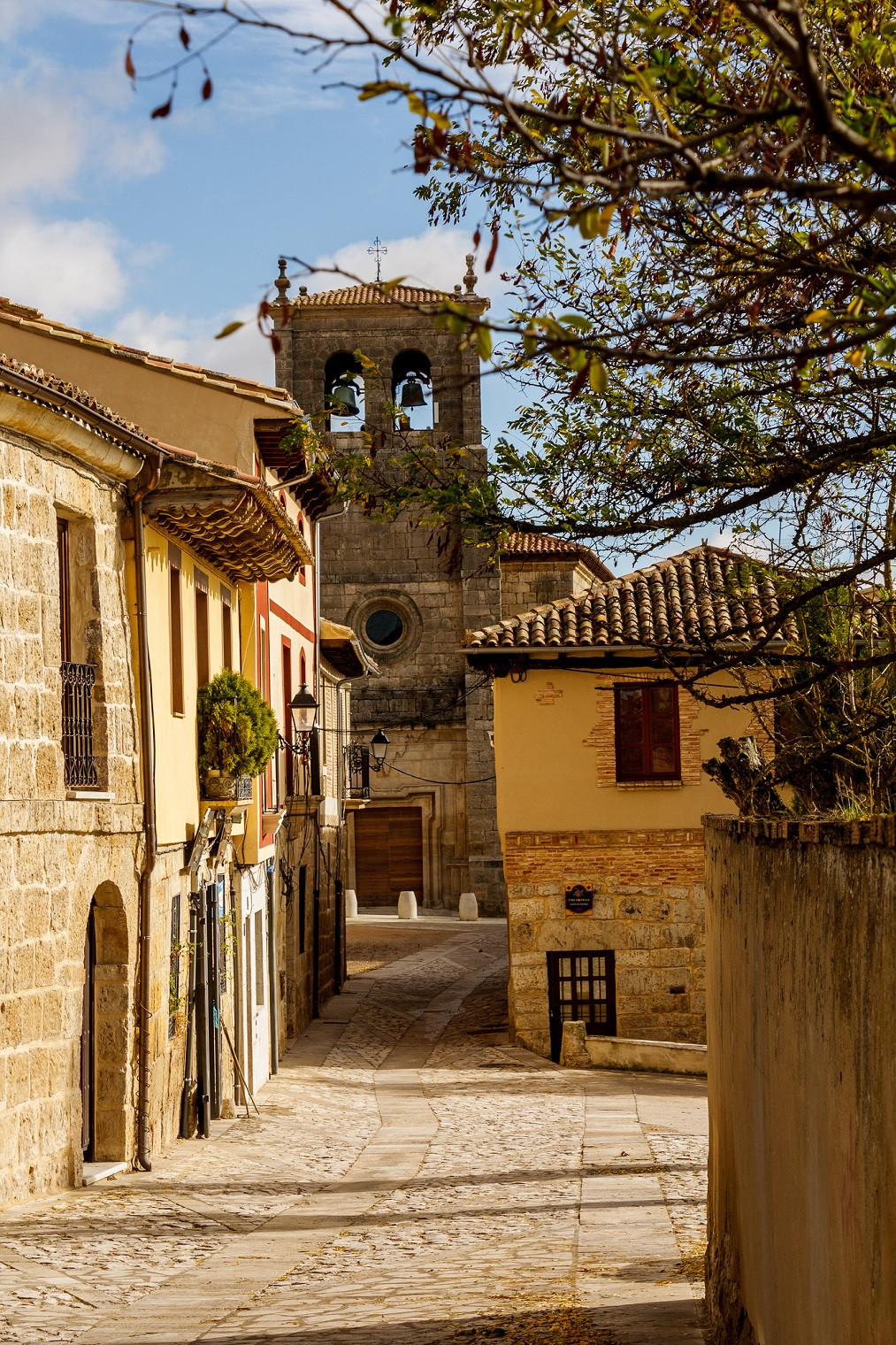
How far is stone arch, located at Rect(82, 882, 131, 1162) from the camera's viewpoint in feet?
39.6

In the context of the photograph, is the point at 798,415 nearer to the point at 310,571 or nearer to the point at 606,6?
the point at 606,6

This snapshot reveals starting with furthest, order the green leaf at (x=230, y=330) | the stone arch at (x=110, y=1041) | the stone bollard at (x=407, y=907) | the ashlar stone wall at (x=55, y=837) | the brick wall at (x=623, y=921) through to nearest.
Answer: the stone bollard at (x=407, y=907), the brick wall at (x=623, y=921), the stone arch at (x=110, y=1041), the ashlar stone wall at (x=55, y=837), the green leaf at (x=230, y=330)

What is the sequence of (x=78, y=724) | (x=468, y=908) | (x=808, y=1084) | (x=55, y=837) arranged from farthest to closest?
(x=468, y=908) < (x=78, y=724) < (x=55, y=837) < (x=808, y=1084)

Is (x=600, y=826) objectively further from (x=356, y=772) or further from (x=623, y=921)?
(x=356, y=772)

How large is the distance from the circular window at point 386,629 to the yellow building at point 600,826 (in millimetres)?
18221

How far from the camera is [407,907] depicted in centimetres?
3703

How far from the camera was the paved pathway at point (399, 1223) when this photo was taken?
769 centimetres

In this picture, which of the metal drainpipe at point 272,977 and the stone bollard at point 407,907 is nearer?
the metal drainpipe at point 272,977

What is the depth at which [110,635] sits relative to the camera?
1218cm

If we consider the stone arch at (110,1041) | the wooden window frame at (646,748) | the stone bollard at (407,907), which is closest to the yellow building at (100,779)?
the stone arch at (110,1041)

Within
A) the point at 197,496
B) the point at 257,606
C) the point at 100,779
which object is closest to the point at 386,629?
the point at 257,606

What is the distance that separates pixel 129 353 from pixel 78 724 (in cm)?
569

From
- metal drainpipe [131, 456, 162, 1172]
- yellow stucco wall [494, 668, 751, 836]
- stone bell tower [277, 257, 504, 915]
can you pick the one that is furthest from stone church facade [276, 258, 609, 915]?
metal drainpipe [131, 456, 162, 1172]

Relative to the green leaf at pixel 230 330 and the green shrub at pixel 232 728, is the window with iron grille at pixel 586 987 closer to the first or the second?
the green shrub at pixel 232 728
